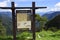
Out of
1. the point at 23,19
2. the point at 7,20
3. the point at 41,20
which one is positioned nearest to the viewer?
the point at 23,19

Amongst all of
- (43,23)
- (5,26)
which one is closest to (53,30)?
(43,23)

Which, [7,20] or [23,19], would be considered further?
[7,20]

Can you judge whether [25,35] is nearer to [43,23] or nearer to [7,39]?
[7,39]

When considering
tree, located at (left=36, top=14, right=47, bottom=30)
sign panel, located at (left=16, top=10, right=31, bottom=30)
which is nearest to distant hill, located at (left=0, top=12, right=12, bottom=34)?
sign panel, located at (left=16, top=10, right=31, bottom=30)

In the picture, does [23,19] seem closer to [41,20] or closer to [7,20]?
[7,20]

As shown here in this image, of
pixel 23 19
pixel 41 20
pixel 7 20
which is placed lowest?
pixel 41 20

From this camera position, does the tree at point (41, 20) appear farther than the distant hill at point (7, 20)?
Yes

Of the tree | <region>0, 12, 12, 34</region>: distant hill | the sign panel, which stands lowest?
the tree

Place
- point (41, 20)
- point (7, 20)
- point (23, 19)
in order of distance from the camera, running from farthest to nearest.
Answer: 1. point (41, 20)
2. point (7, 20)
3. point (23, 19)

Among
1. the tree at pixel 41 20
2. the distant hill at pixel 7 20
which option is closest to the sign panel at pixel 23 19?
the distant hill at pixel 7 20

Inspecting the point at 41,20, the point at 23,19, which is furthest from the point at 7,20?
the point at 41,20

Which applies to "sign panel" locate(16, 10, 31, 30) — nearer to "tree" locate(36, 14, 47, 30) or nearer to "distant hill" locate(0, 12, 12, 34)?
"distant hill" locate(0, 12, 12, 34)

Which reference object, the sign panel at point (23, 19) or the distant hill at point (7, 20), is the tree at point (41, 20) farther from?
the sign panel at point (23, 19)

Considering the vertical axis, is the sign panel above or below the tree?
above
